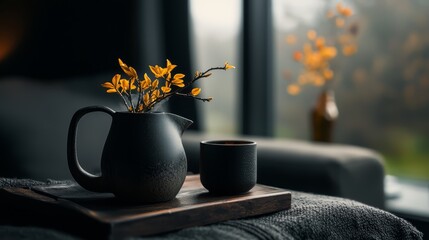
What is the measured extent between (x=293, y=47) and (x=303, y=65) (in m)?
0.11

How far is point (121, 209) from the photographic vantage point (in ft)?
3.02

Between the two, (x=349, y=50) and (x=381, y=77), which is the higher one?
(x=349, y=50)

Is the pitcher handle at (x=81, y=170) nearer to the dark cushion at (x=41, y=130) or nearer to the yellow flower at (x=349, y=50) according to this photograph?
the dark cushion at (x=41, y=130)

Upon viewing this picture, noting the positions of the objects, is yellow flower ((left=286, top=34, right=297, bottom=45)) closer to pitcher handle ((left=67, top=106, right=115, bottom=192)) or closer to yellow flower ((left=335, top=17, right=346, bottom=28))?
yellow flower ((left=335, top=17, right=346, bottom=28))

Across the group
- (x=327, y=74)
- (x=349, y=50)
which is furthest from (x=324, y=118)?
(x=349, y=50)

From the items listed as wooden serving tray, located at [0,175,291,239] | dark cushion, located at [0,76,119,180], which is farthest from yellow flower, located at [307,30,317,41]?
wooden serving tray, located at [0,175,291,239]

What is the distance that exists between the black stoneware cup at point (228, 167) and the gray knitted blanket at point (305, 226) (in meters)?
0.07

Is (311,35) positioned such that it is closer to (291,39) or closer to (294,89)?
(291,39)

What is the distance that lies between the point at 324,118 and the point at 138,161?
4.53 ft

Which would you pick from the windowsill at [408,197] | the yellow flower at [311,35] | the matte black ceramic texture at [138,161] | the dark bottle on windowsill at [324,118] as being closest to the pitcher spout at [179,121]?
the matte black ceramic texture at [138,161]

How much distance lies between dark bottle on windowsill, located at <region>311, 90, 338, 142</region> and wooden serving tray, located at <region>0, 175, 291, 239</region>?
1.11m

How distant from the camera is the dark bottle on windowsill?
221 cm

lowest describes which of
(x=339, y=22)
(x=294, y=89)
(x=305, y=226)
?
(x=305, y=226)

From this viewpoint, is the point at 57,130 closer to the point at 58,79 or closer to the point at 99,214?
the point at 58,79
